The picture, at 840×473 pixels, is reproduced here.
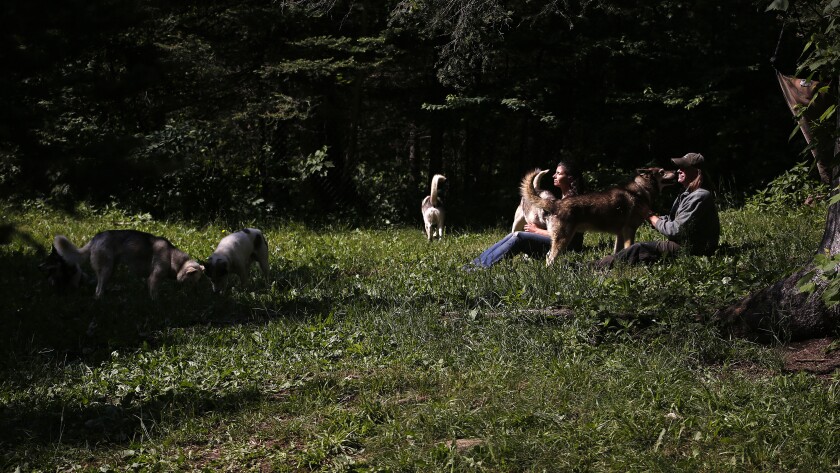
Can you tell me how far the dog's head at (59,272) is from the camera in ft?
34.9

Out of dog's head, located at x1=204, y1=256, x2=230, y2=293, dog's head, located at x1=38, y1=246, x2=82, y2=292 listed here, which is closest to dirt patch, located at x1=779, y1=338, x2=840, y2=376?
dog's head, located at x1=204, y1=256, x2=230, y2=293

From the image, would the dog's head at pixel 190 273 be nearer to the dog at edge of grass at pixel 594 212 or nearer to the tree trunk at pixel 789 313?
the dog at edge of grass at pixel 594 212

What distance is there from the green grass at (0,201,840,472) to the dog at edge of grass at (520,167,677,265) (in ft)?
1.54

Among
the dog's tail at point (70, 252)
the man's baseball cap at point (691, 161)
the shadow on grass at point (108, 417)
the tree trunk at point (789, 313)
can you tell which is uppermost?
the man's baseball cap at point (691, 161)

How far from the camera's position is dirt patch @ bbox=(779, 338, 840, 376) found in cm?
575

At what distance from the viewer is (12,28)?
4.69 meters

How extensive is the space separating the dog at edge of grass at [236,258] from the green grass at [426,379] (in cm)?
48

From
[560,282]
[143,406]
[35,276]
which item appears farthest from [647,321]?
[35,276]

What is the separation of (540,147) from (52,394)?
672 inches

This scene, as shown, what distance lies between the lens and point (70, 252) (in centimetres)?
1108

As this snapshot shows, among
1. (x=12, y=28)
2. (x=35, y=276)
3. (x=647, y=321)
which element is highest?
(x=12, y=28)

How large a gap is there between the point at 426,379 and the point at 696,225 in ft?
15.4

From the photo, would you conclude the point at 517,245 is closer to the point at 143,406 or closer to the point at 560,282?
the point at 560,282

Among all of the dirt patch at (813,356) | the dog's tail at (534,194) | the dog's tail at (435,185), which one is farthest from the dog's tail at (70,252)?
the dirt patch at (813,356)
